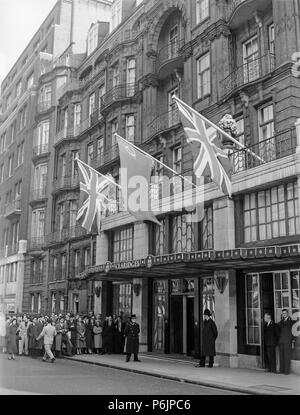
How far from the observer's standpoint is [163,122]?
2644 cm

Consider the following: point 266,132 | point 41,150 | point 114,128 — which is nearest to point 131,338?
point 266,132

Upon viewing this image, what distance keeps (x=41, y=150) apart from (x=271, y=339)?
103ft

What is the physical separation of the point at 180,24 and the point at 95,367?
17.3 metres

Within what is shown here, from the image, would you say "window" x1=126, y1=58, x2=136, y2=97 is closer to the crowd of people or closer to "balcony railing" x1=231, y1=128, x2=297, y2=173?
"balcony railing" x1=231, y1=128, x2=297, y2=173

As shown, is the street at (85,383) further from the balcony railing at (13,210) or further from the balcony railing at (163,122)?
the balcony railing at (13,210)

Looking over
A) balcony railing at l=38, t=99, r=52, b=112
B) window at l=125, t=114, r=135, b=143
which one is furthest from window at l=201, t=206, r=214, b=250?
balcony railing at l=38, t=99, r=52, b=112

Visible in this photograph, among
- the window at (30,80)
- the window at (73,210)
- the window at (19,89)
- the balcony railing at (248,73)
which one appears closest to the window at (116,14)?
the window at (73,210)

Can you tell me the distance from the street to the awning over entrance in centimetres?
394

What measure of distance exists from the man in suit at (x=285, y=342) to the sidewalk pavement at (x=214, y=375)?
1.30ft

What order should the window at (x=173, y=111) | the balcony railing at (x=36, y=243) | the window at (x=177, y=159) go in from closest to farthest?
the window at (x=177, y=159) < the window at (x=173, y=111) < the balcony railing at (x=36, y=243)

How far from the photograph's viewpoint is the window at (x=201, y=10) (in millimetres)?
23930

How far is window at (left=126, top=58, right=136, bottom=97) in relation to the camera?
30875 millimetres

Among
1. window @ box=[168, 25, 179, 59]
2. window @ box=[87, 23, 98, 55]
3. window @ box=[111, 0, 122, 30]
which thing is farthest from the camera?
window @ box=[87, 23, 98, 55]
